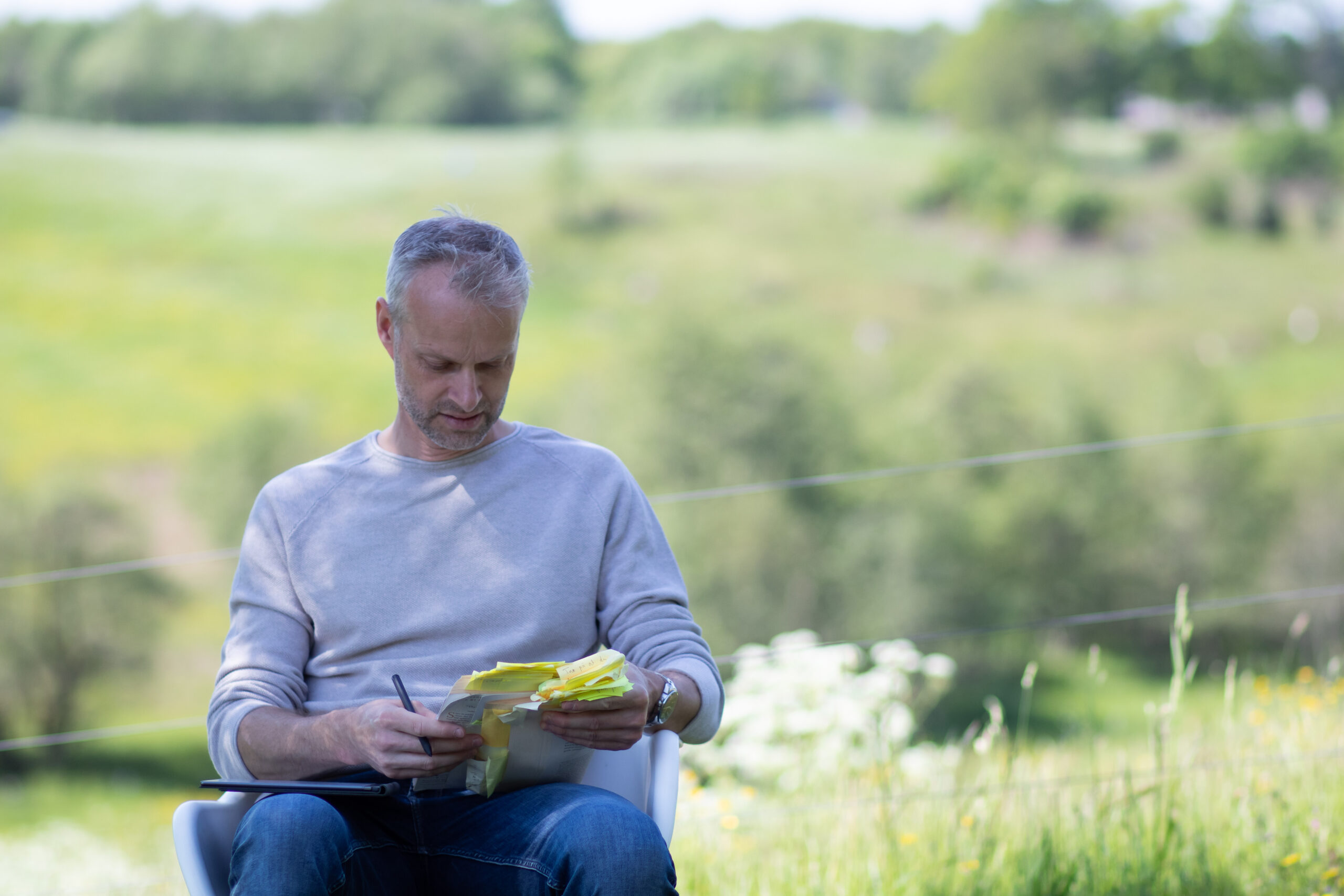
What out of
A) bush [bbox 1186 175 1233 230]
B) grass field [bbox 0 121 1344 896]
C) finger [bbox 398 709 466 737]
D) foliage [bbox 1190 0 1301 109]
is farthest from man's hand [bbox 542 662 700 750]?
foliage [bbox 1190 0 1301 109]

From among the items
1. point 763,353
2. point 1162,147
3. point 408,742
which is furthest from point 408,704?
point 1162,147

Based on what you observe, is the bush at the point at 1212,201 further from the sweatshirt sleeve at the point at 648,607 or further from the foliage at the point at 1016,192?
the sweatshirt sleeve at the point at 648,607

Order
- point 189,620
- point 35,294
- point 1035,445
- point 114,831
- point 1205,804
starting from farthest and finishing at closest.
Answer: point 35,294 → point 1035,445 → point 189,620 → point 114,831 → point 1205,804

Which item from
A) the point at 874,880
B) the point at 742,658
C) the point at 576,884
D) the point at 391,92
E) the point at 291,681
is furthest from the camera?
the point at 391,92

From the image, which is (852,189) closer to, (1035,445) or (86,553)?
(1035,445)

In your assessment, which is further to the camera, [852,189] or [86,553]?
[852,189]

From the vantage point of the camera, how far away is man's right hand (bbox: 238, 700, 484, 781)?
1284 millimetres

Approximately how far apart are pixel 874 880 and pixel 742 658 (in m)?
1.07

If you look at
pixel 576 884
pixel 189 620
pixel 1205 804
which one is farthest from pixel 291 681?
pixel 189 620

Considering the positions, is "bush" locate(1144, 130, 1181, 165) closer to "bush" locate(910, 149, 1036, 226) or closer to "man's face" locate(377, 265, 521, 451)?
"bush" locate(910, 149, 1036, 226)

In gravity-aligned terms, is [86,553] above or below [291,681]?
below

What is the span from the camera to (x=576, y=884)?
4.16 feet

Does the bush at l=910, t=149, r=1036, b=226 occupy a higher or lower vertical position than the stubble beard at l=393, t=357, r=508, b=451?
higher

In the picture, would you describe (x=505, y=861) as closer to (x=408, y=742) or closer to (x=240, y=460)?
(x=408, y=742)
